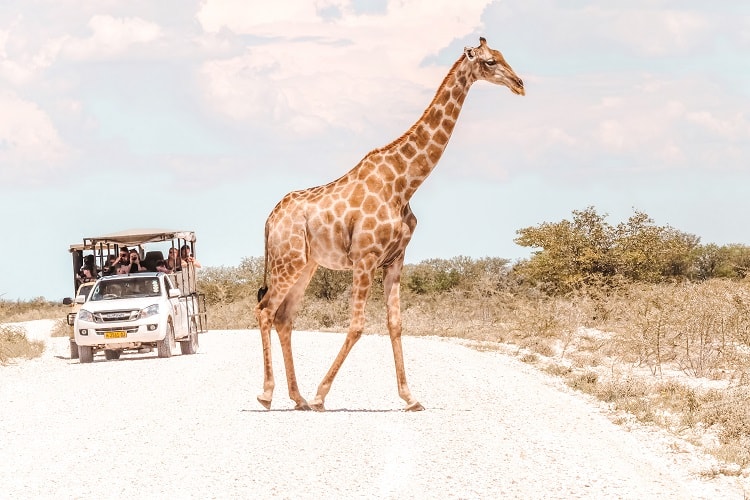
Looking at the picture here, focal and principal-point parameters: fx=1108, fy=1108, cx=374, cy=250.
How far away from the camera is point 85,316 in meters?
23.7

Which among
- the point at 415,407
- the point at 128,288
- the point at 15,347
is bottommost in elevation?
the point at 415,407

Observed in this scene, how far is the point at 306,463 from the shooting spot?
9961 millimetres

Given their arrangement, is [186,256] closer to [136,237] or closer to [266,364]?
[136,237]

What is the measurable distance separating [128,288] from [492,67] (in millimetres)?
13161

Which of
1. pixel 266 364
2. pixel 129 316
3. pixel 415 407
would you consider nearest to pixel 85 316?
pixel 129 316

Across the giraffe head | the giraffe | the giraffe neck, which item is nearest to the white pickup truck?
the giraffe

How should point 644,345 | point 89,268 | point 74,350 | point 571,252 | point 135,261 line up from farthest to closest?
1. point 571,252
2. point 89,268
3. point 135,261
4. point 74,350
5. point 644,345

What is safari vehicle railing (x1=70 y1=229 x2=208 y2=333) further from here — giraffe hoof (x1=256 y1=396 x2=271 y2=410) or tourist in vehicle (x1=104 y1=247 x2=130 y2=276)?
giraffe hoof (x1=256 y1=396 x2=271 y2=410)

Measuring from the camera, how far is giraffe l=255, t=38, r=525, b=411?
43.6 feet

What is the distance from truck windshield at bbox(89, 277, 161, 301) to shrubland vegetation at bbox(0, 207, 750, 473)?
773 cm

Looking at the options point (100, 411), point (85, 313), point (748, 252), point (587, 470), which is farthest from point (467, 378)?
point (748, 252)

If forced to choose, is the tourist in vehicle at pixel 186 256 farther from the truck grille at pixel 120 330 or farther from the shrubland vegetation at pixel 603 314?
the shrubland vegetation at pixel 603 314

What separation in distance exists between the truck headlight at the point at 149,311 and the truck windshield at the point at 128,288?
25.6 inches

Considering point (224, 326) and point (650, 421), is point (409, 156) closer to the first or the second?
point (650, 421)
